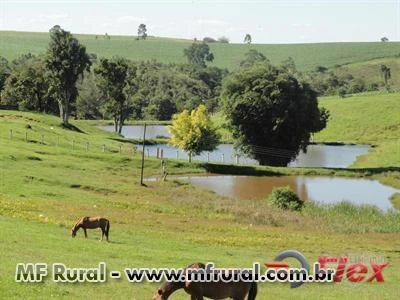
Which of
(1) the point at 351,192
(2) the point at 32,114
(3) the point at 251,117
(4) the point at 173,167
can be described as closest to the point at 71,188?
(4) the point at 173,167

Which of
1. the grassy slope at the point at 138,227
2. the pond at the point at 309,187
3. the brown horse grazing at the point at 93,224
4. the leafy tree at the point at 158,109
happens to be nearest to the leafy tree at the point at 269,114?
the pond at the point at 309,187

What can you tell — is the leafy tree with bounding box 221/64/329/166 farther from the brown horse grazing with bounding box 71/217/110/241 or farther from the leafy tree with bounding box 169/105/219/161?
the brown horse grazing with bounding box 71/217/110/241

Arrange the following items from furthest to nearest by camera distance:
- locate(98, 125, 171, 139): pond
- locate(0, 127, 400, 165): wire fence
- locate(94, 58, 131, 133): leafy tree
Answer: locate(98, 125, 171, 139): pond → locate(94, 58, 131, 133): leafy tree → locate(0, 127, 400, 165): wire fence

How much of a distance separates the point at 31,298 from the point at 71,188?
36404 millimetres

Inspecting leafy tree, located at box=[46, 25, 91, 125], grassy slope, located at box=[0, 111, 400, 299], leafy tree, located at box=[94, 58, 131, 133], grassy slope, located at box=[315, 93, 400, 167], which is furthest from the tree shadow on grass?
grassy slope, located at box=[315, 93, 400, 167]

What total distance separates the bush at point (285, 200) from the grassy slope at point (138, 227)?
167 cm

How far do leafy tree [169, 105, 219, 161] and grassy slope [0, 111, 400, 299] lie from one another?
11.4m

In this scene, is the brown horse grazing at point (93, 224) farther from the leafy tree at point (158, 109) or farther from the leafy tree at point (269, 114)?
the leafy tree at point (158, 109)

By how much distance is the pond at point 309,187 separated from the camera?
2576 inches

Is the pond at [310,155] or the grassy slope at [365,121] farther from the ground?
the grassy slope at [365,121]

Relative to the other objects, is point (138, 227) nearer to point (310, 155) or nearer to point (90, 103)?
point (310, 155)

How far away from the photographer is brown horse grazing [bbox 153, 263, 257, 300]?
1638 cm

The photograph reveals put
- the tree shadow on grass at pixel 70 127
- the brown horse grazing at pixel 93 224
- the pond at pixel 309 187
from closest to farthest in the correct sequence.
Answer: the brown horse grazing at pixel 93 224 → the pond at pixel 309 187 → the tree shadow on grass at pixel 70 127

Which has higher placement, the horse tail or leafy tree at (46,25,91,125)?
leafy tree at (46,25,91,125)
